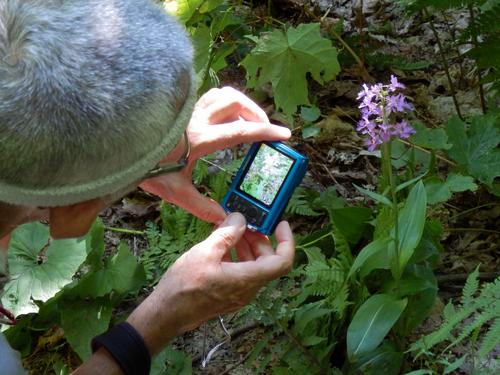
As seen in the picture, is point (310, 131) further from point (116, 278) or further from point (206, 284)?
point (206, 284)

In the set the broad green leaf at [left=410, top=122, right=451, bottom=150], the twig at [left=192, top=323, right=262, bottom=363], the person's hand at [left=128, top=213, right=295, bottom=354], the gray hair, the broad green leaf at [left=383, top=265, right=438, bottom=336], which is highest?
the gray hair

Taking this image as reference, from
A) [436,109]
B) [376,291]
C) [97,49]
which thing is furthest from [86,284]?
[436,109]

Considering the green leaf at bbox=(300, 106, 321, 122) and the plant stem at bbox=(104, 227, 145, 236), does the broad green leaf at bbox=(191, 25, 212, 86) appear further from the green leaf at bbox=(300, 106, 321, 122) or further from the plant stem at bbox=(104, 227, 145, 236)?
the plant stem at bbox=(104, 227, 145, 236)

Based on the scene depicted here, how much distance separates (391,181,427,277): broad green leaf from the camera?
1788 millimetres

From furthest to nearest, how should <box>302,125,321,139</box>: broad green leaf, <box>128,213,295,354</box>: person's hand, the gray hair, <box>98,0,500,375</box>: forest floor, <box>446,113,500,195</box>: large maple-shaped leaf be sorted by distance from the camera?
<box>302,125,321,139</box>: broad green leaf, <box>98,0,500,375</box>: forest floor, <box>446,113,500,195</box>: large maple-shaped leaf, <box>128,213,295,354</box>: person's hand, the gray hair

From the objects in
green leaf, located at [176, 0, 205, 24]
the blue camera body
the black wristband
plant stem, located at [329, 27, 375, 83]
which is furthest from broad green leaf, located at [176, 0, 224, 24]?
the black wristband

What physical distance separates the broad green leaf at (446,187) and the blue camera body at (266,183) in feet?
1.49

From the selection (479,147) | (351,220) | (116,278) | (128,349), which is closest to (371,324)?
(351,220)

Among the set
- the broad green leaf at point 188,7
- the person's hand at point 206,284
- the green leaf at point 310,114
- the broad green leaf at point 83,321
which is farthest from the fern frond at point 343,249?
the broad green leaf at point 188,7

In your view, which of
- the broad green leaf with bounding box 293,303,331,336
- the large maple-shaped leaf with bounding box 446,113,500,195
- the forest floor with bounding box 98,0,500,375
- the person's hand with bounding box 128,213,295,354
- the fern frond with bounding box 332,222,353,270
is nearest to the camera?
the person's hand with bounding box 128,213,295,354

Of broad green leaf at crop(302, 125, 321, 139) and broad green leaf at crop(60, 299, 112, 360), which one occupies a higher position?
broad green leaf at crop(302, 125, 321, 139)

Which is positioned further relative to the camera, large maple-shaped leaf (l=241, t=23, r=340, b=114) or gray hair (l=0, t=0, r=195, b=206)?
large maple-shaped leaf (l=241, t=23, r=340, b=114)

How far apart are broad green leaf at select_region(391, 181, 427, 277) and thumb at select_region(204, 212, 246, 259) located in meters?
0.44

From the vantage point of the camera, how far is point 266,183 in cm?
186
